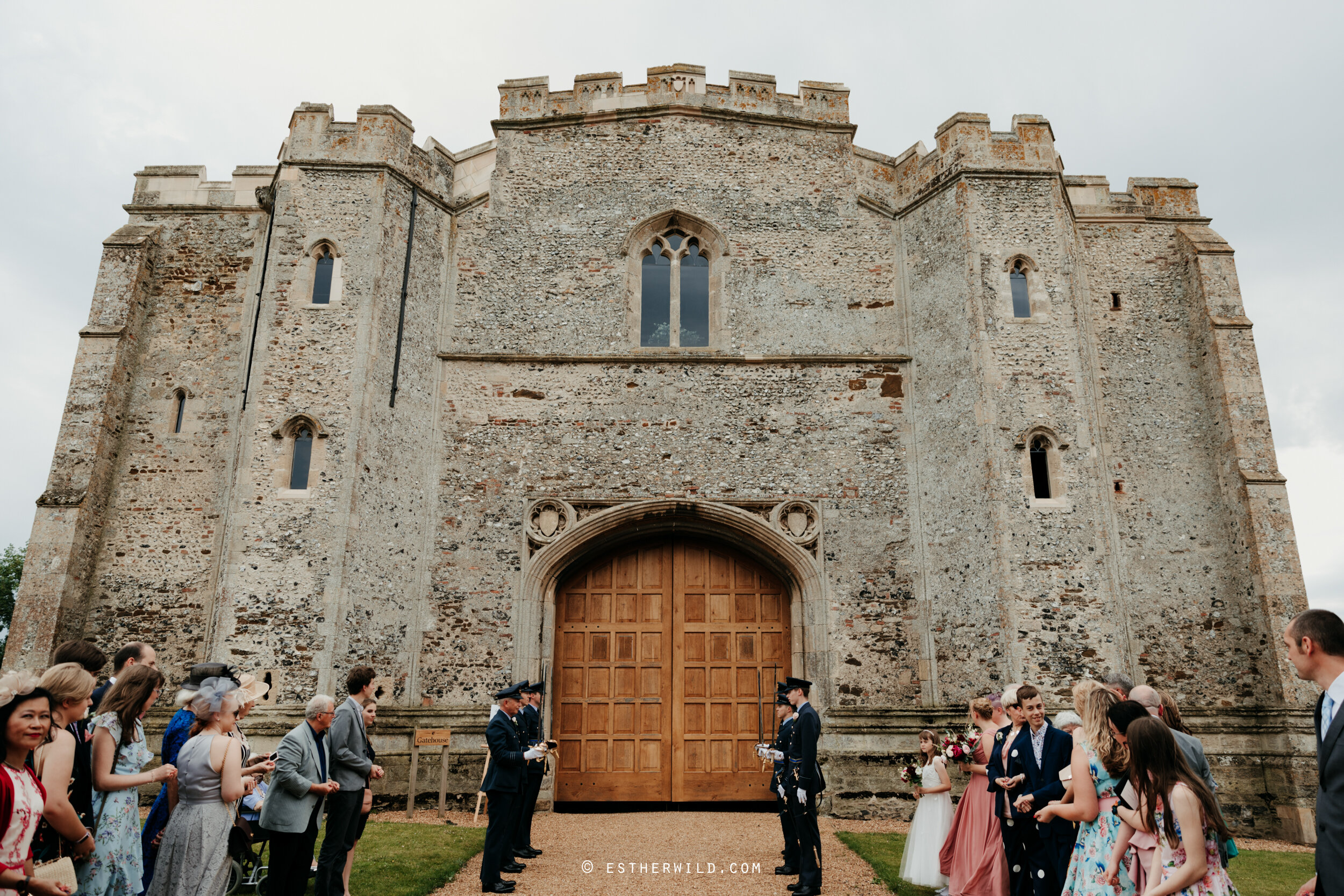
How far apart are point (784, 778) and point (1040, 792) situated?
→ 99.0 inches

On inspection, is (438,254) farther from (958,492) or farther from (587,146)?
(958,492)

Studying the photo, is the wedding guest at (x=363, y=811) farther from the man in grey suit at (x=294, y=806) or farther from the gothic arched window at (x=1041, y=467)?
the gothic arched window at (x=1041, y=467)

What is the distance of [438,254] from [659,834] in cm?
867

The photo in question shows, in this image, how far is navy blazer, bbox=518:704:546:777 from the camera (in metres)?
8.75

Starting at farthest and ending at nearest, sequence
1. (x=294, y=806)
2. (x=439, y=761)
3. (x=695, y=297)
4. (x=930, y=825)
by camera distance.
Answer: (x=695, y=297), (x=439, y=761), (x=930, y=825), (x=294, y=806)

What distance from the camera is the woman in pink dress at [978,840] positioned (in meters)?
6.46

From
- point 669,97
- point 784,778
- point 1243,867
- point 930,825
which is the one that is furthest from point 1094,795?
point 669,97

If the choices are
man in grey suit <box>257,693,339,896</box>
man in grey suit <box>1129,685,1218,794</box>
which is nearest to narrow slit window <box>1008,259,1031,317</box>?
man in grey suit <box>1129,685,1218,794</box>

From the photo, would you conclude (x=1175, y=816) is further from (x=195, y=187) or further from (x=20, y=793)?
(x=195, y=187)

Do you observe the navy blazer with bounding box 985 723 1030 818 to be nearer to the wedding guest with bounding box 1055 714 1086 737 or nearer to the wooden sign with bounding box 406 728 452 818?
the wedding guest with bounding box 1055 714 1086 737

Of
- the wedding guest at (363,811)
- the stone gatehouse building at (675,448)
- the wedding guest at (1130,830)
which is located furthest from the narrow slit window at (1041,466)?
the wedding guest at (363,811)

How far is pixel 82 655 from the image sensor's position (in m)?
4.99

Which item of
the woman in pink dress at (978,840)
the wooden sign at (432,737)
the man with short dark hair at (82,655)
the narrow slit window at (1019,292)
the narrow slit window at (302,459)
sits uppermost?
the narrow slit window at (1019,292)

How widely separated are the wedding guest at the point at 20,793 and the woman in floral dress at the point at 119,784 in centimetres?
85
